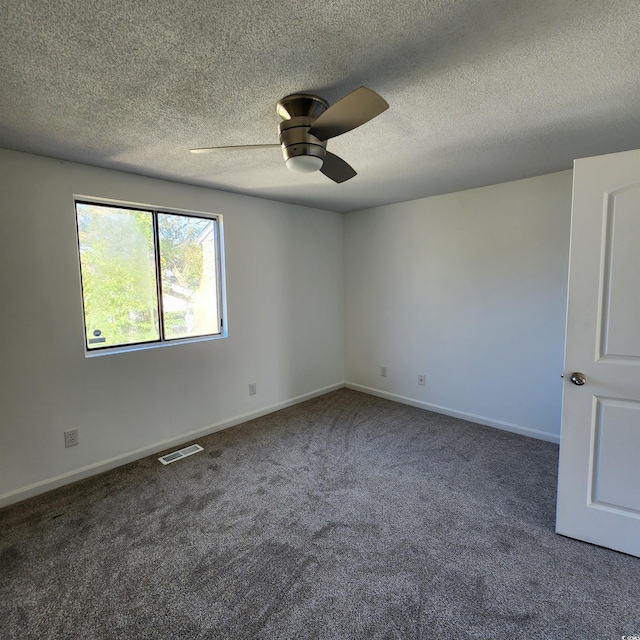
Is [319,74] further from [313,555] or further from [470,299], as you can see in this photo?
[470,299]

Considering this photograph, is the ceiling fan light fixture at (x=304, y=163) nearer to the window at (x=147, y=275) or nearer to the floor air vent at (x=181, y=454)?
the window at (x=147, y=275)

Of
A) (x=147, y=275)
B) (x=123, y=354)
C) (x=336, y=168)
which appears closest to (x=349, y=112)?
(x=336, y=168)

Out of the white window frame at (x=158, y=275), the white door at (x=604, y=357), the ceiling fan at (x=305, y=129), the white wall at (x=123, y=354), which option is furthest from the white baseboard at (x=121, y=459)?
the white door at (x=604, y=357)

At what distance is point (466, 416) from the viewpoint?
11.8 feet

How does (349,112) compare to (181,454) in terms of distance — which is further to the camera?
(181,454)

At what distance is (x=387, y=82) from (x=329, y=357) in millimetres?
3353

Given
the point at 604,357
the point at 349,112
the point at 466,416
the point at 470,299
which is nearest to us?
the point at 349,112

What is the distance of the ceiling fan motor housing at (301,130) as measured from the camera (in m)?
1.67

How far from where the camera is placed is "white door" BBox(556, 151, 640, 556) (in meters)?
1.73

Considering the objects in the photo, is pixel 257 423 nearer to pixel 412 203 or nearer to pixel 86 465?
pixel 86 465

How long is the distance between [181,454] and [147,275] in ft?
5.05

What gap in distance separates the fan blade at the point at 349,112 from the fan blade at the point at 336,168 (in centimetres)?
25

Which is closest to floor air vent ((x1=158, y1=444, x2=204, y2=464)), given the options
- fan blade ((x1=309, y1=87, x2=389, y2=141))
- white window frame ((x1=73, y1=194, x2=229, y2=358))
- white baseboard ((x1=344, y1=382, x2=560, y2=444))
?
white window frame ((x1=73, y1=194, x2=229, y2=358))

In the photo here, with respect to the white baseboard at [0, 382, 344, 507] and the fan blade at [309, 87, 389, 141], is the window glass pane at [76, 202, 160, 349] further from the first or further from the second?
the fan blade at [309, 87, 389, 141]
